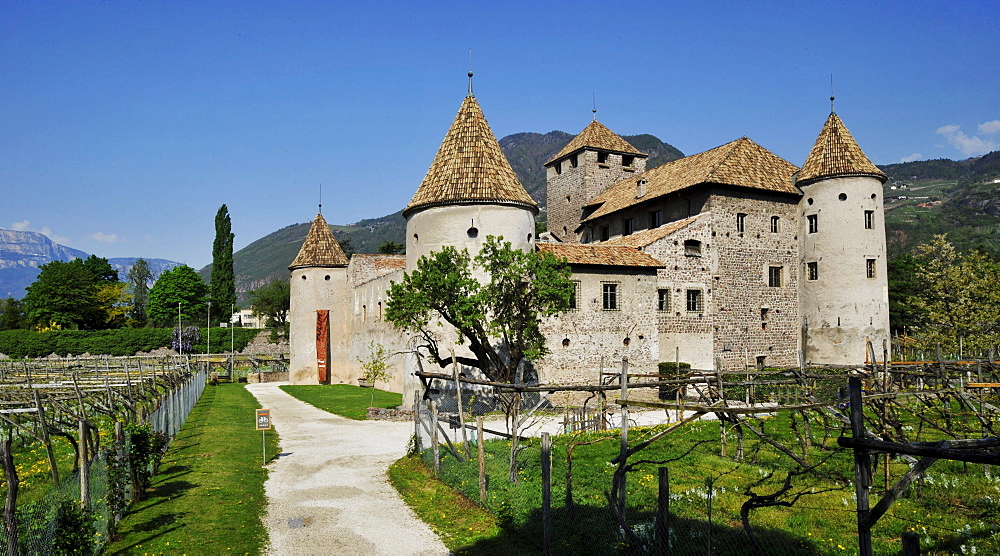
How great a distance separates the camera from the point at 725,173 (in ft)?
124

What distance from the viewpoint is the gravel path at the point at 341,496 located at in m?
11.5

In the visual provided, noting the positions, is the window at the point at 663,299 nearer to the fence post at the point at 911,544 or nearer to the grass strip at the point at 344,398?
the grass strip at the point at 344,398

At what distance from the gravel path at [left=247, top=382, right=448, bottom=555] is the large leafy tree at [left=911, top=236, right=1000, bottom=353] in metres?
29.5

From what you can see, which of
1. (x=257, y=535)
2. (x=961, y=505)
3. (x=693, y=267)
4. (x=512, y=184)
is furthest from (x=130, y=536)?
(x=693, y=267)

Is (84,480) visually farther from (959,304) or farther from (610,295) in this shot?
(959,304)

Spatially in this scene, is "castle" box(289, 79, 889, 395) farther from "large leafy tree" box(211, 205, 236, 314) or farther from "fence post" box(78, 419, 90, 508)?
"large leafy tree" box(211, 205, 236, 314)

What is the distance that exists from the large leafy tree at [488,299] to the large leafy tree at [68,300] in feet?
264

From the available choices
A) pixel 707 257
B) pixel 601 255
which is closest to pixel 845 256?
pixel 707 257

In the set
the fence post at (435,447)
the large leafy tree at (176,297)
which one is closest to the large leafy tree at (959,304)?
the fence post at (435,447)

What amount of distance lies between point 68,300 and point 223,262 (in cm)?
1893

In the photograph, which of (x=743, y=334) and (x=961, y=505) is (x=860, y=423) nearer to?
(x=961, y=505)

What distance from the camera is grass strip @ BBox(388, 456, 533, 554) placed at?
36.2 ft

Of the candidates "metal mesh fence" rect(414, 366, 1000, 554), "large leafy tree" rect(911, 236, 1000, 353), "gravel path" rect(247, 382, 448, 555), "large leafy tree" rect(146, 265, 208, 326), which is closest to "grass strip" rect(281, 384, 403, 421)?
"gravel path" rect(247, 382, 448, 555)

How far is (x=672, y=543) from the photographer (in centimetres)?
941
